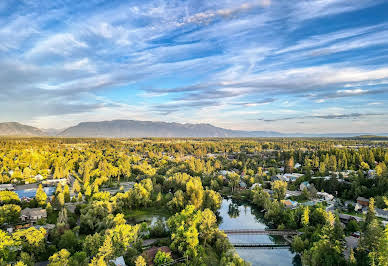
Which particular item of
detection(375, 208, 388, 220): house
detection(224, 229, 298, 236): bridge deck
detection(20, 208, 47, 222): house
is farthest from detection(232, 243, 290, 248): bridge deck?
detection(20, 208, 47, 222): house

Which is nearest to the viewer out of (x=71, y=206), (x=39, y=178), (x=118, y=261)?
(x=118, y=261)

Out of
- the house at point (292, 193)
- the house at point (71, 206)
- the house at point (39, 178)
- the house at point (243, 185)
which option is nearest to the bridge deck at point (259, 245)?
the house at point (292, 193)

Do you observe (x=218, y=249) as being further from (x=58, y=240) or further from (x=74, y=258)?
(x=58, y=240)

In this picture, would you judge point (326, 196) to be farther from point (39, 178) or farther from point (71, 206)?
point (39, 178)

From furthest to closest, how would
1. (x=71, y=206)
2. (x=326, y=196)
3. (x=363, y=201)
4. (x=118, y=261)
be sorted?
(x=326, y=196)
(x=363, y=201)
(x=71, y=206)
(x=118, y=261)

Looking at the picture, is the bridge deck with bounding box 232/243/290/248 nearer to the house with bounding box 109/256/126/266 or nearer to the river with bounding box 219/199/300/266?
the river with bounding box 219/199/300/266

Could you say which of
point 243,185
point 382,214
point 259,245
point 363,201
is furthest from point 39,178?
point 382,214

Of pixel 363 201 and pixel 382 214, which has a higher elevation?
pixel 363 201

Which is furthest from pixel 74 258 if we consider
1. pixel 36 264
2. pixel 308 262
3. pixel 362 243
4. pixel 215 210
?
pixel 362 243
